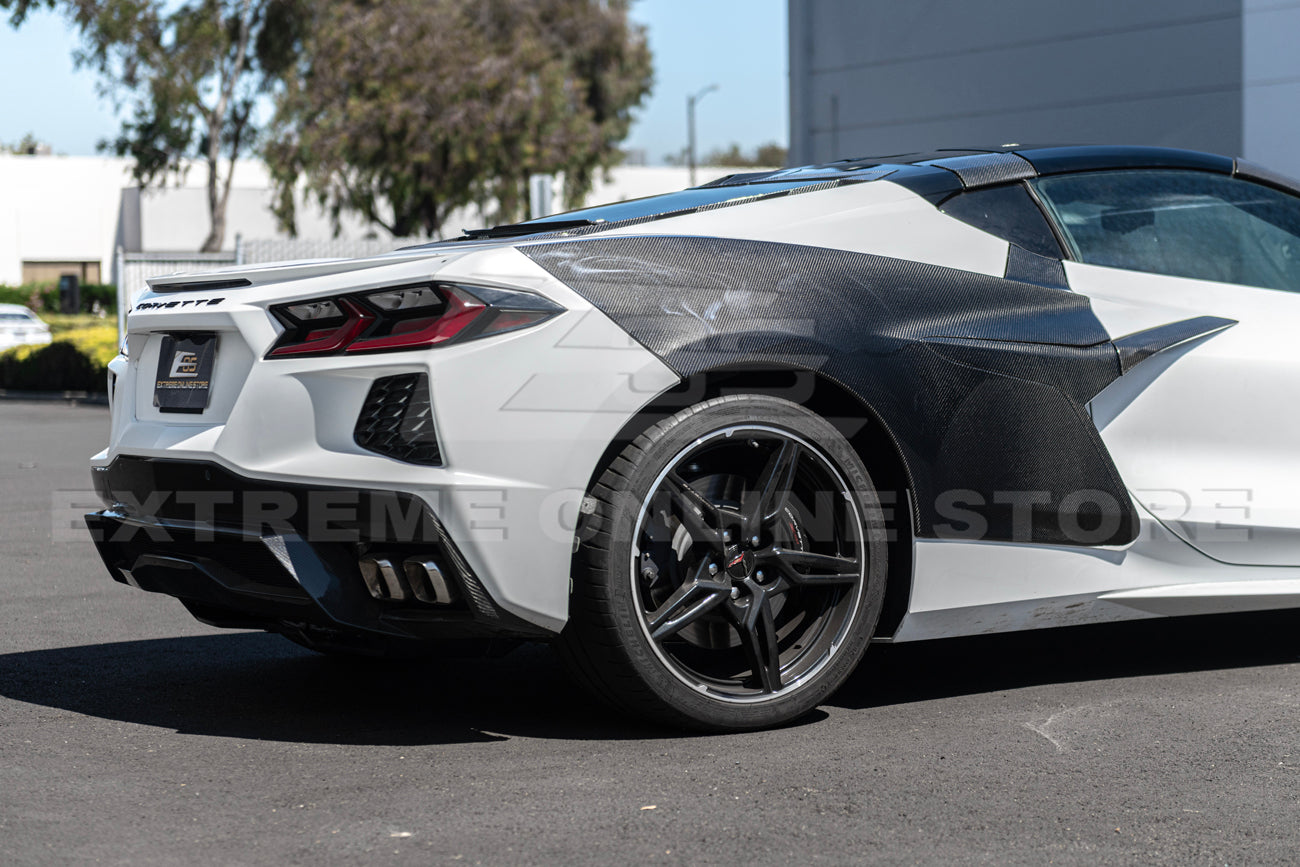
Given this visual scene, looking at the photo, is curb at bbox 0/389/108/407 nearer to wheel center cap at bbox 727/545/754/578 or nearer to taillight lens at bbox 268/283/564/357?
taillight lens at bbox 268/283/564/357

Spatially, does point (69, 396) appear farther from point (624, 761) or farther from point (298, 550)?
point (624, 761)

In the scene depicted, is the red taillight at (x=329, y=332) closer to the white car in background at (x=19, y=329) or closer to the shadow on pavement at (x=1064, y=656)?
the shadow on pavement at (x=1064, y=656)

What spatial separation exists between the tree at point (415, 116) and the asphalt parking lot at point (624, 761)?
31833 millimetres

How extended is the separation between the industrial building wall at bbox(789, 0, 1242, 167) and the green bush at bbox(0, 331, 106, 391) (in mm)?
11565

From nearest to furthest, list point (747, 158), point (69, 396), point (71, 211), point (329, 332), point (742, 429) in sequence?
point (329, 332) < point (742, 429) < point (69, 396) < point (71, 211) < point (747, 158)

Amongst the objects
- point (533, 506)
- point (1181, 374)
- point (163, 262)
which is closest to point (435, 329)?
point (533, 506)

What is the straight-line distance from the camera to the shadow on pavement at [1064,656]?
438 centimetres

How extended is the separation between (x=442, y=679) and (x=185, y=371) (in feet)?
4.05

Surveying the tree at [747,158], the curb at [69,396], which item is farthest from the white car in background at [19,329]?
the tree at [747,158]

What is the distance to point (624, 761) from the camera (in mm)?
3537

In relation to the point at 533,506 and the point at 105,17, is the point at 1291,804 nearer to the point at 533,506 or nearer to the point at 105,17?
the point at 533,506

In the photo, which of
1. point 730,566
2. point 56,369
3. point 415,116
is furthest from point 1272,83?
point 415,116

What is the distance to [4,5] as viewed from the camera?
2797cm

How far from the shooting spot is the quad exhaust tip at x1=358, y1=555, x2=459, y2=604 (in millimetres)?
3391
